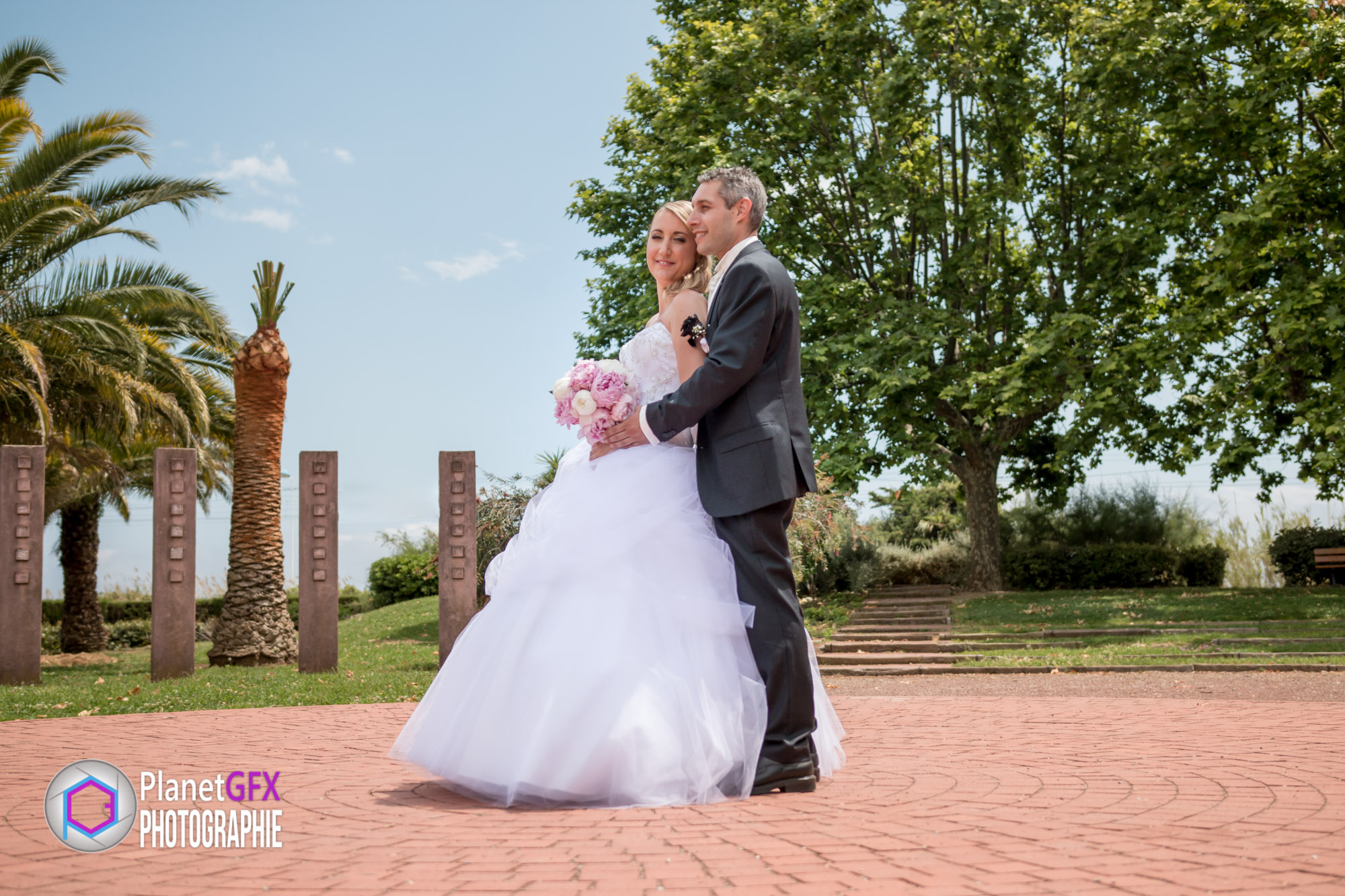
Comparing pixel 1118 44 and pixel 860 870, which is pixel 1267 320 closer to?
pixel 1118 44

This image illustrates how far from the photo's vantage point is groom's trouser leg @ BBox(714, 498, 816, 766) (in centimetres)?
416

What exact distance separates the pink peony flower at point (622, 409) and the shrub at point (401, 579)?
23761 millimetres

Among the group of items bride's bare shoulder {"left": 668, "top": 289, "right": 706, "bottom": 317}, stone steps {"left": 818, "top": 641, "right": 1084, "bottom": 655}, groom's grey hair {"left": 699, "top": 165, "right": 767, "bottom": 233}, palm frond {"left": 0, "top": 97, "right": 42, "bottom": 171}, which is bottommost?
stone steps {"left": 818, "top": 641, "right": 1084, "bottom": 655}

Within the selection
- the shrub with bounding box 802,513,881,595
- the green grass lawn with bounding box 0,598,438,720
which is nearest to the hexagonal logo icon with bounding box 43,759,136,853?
the green grass lawn with bounding box 0,598,438,720

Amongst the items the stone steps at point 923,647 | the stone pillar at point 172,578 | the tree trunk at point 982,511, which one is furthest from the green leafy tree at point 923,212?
the stone pillar at point 172,578

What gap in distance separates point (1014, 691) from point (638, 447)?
6.48m

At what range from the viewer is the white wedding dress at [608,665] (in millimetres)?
3875

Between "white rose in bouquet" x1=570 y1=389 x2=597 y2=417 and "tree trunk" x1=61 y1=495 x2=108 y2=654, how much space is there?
19851mm

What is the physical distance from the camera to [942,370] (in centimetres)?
1928

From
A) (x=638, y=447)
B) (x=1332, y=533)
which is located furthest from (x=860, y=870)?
(x=1332, y=533)

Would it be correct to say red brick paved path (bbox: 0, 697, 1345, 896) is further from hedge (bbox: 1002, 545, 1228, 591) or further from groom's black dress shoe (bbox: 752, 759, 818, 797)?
hedge (bbox: 1002, 545, 1228, 591)

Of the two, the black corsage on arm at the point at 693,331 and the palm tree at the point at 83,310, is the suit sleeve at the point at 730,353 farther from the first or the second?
the palm tree at the point at 83,310

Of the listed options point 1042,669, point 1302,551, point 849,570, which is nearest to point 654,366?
point 1042,669

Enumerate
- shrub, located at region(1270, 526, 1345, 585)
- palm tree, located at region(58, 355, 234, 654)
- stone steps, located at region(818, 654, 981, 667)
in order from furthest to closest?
1. shrub, located at region(1270, 526, 1345, 585)
2. palm tree, located at region(58, 355, 234, 654)
3. stone steps, located at region(818, 654, 981, 667)
